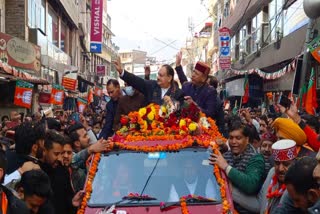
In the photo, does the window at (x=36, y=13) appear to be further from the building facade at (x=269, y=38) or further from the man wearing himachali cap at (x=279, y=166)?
the man wearing himachali cap at (x=279, y=166)

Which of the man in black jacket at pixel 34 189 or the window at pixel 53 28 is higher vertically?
the window at pixel 53 28

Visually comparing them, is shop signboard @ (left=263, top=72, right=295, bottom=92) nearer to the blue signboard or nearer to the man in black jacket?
the man in black jacket

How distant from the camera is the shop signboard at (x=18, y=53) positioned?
613 inches

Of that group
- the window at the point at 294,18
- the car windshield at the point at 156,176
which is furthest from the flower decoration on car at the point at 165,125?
the window at the point at 294,18

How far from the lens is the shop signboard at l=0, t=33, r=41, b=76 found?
15.6 metres

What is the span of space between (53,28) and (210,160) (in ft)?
82.8

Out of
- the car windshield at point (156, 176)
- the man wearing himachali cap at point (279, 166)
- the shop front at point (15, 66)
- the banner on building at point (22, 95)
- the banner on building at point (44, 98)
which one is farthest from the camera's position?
the banner on building at point (44, 98)

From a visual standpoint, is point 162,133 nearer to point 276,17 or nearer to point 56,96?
point 56,96

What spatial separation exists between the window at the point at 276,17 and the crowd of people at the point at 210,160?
13.5 metres

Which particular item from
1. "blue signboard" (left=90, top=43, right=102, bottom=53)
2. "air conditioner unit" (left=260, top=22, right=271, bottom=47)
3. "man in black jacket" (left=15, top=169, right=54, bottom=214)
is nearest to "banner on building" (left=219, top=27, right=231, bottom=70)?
"air conditioner unit" (left=260, top=22, right=271, bottom=47)

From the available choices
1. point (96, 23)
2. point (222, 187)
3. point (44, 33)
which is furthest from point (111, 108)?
point (96, 23)

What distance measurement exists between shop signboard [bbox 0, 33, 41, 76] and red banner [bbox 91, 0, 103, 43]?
1670 cm

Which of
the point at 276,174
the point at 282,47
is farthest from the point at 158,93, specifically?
the point at 282,47

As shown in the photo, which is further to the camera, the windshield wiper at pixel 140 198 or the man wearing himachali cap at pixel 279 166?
the windshield wiper at pixel 140 198
